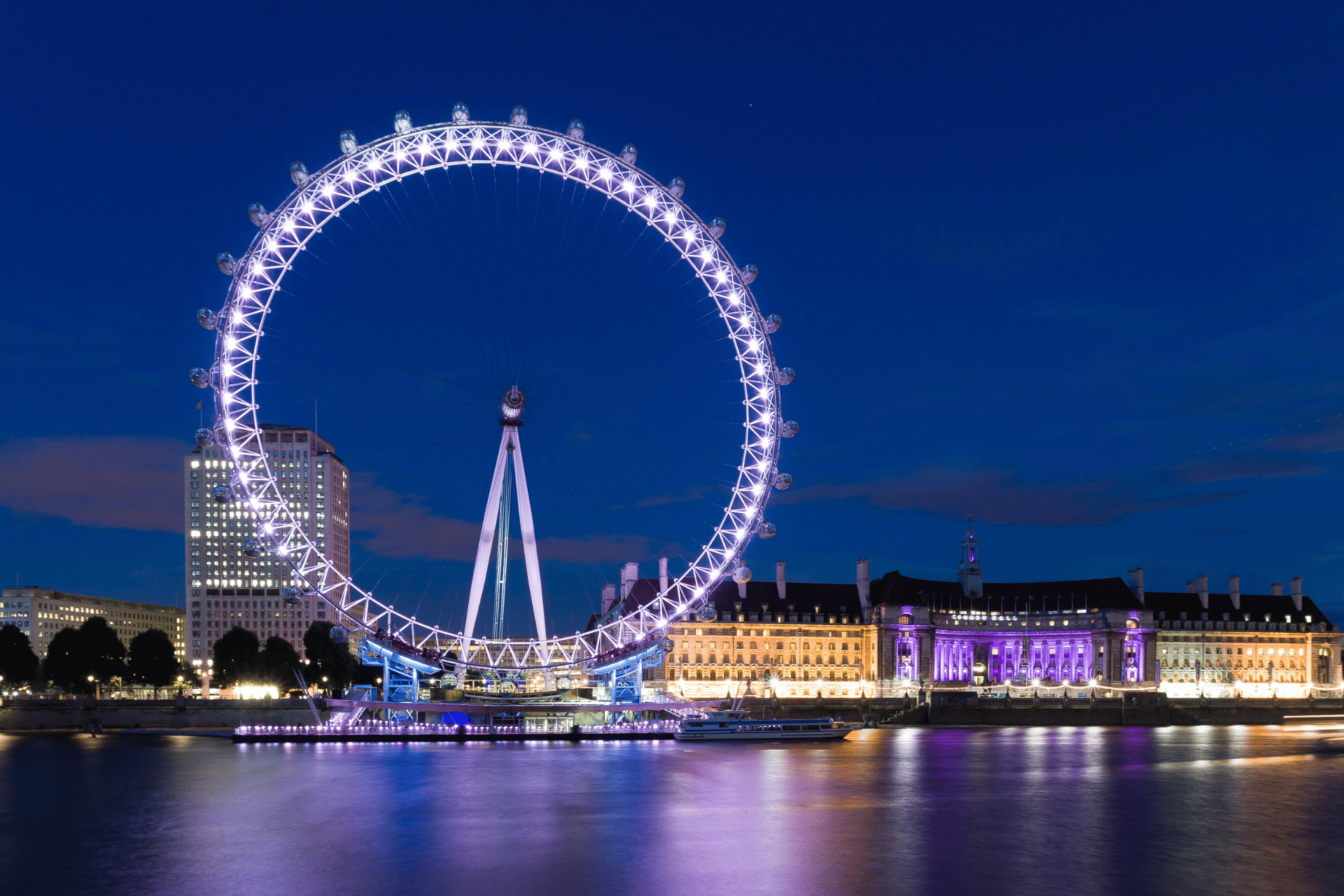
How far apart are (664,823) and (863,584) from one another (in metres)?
104

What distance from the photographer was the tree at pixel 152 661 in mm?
112625

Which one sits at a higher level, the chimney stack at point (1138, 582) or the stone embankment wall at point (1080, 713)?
the chimney stack at point (1138, 582)

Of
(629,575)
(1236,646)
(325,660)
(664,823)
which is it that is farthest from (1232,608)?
(664,823)

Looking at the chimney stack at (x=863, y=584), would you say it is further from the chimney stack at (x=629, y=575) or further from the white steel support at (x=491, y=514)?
the white steel support at (x=491, y=514)

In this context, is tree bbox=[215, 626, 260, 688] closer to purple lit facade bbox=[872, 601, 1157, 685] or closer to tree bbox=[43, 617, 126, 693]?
tree bbox=[43, 617, 126, 693]

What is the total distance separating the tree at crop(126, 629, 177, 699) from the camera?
4434 inches

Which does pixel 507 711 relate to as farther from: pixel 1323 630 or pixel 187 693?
pixel 1323 630

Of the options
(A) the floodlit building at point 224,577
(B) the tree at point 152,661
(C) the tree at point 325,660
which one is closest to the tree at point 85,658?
(B) the tree at point 152,661

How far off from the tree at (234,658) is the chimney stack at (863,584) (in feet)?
214

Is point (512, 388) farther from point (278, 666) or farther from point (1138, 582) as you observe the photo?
point (1138, 582)

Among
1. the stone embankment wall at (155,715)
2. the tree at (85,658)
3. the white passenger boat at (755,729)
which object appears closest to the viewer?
the white passenger boat at (755,729)

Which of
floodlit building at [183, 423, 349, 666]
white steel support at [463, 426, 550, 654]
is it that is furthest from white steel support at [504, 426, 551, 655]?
floodlit building at [183, 423, 349, 666]

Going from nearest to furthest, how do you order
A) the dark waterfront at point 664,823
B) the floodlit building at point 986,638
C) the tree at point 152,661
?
the dark waterfront at point 664,823 < the tree at point 152,661 < the floodlit building at point 986,638

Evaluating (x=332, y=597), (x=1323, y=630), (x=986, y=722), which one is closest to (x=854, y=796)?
(x=332, y=597)
